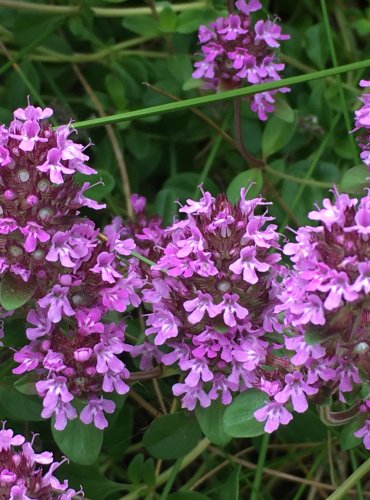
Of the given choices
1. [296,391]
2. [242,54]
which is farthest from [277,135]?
[296,391]

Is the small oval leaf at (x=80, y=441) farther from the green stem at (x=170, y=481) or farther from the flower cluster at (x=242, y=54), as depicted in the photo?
the flower cluster at (x=242, y=54)

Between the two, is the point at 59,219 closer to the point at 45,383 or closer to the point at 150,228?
the point at 45,383

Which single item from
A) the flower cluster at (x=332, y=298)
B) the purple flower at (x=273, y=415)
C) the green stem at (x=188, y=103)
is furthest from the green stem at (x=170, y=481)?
the green stem at (x=188, y=103)

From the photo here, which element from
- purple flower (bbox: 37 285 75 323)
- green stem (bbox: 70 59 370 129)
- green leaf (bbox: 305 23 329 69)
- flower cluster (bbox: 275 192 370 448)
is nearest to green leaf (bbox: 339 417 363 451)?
flower cluster (bbox: 275 192 370 448)

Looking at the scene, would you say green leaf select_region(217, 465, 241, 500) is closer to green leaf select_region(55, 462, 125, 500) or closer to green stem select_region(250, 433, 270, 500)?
green stem select_region(250, 433, 270, 500)

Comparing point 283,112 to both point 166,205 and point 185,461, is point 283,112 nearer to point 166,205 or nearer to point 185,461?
point 166,205
